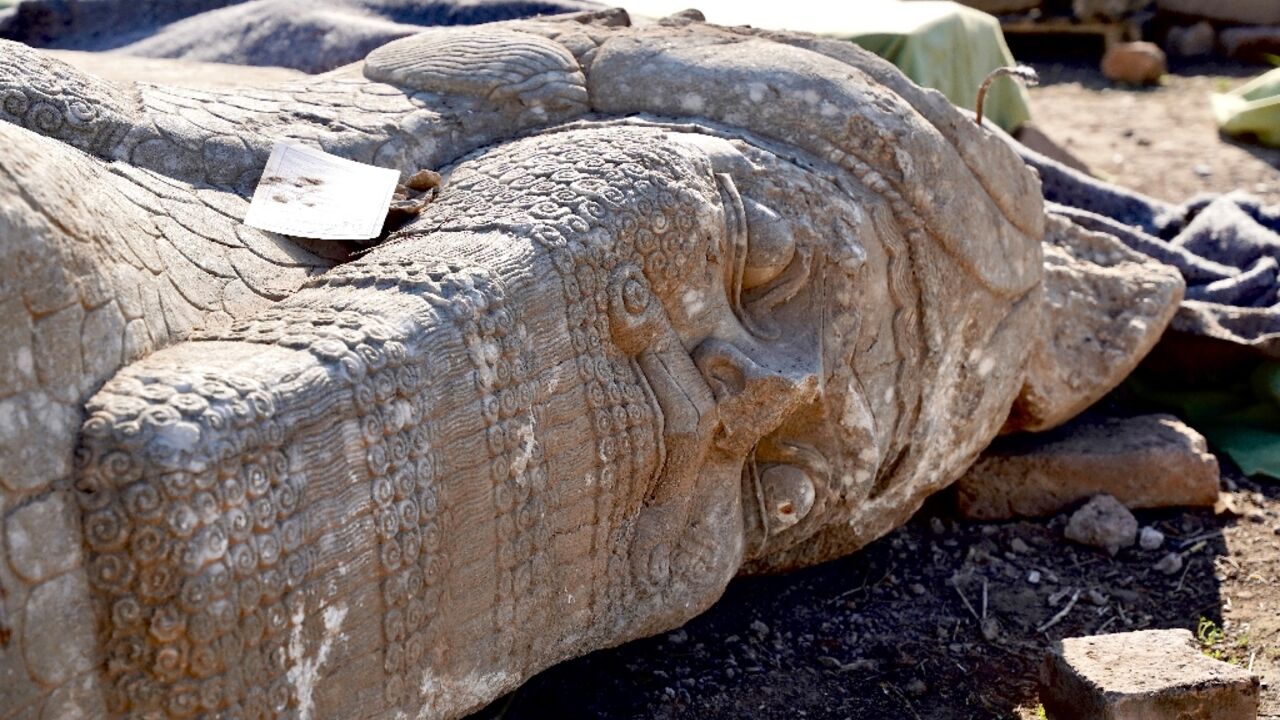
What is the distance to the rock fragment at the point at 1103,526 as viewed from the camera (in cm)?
351

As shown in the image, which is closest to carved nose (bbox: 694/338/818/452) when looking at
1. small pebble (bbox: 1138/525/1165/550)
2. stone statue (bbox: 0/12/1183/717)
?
stone statue (bbox: 0/12/1183/717)

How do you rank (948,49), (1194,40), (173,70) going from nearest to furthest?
1. (173,70)
2. (948,49)
3. (1194,40)

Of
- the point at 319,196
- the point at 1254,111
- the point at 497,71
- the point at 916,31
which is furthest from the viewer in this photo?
the point at 1254,111

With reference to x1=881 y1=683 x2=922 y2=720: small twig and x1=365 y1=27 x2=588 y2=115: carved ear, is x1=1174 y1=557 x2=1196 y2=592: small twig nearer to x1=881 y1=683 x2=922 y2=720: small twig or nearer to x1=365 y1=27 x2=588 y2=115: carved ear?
x1=881 y1=683 x2=922 y2=720: small twig

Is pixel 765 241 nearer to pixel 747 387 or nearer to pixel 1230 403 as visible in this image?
pixel 747 387

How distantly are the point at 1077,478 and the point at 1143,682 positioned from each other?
1070mm

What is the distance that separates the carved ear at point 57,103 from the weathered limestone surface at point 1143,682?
2025 mm

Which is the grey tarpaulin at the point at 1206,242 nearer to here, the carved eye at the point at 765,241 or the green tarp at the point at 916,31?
the green tarp at the point at 916,31

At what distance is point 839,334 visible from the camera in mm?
2748

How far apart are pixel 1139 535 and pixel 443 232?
2.08 metres

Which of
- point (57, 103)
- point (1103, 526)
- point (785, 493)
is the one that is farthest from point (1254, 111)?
point (57, 103)

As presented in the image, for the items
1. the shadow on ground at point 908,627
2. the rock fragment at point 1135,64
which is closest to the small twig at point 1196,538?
the shadow on ground at point 908,627

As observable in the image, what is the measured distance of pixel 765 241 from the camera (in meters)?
2.63

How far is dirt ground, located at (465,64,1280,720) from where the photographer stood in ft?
9.46
